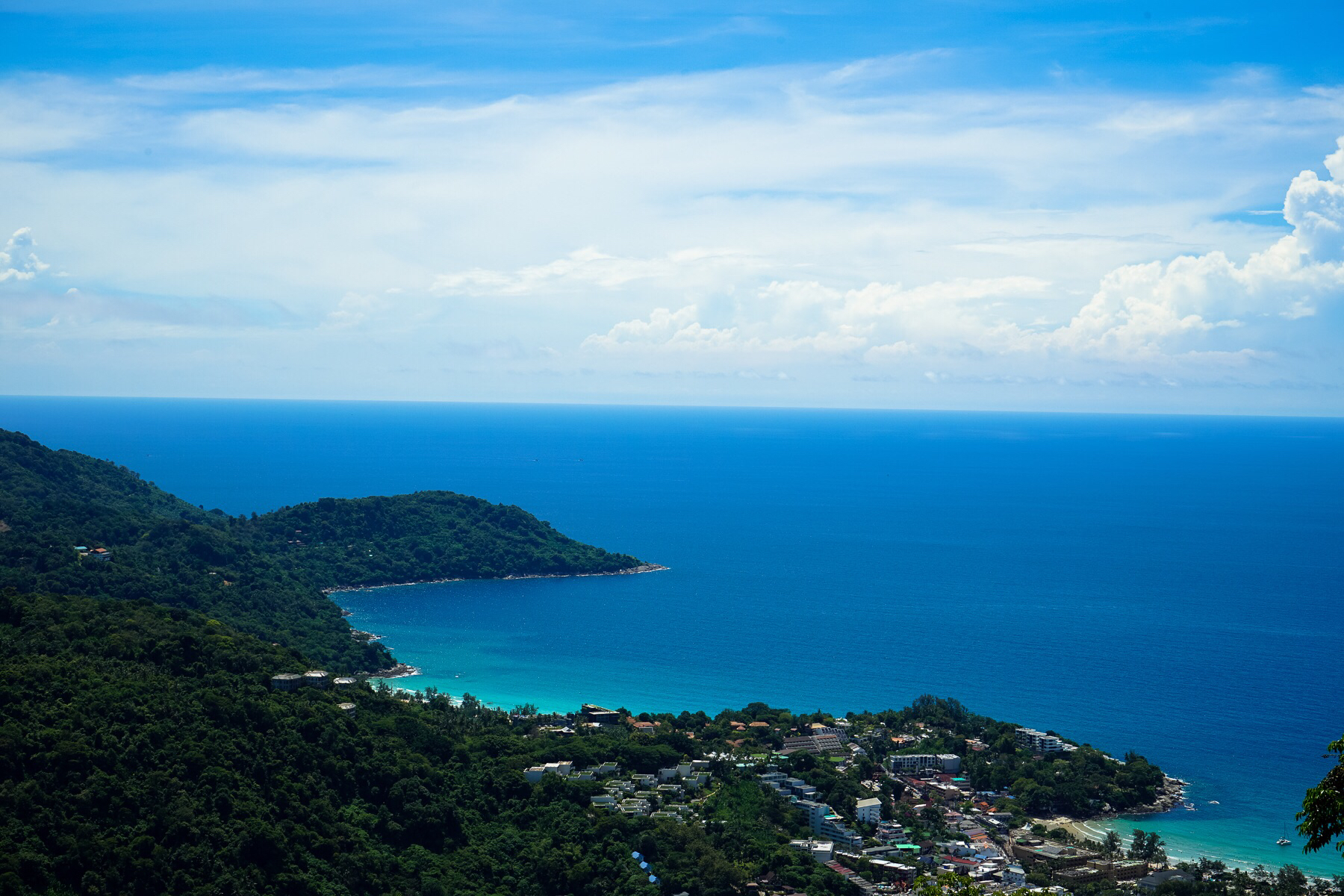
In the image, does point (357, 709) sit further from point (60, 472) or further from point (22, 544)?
point (60, 472)

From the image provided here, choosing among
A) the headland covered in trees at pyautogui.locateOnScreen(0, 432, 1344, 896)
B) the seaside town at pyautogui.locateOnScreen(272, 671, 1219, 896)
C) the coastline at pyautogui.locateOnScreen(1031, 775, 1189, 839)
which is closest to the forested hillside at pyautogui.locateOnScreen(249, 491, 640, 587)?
the headland covered in trees at pyautogui.locateOnScreen(0, 432, 1344, 896)

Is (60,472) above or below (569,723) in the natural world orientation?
above

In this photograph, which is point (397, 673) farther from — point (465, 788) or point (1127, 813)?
point (1127, 813)

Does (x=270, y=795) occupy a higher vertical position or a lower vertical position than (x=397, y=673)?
higher

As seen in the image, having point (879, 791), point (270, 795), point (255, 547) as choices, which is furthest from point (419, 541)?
point (270, 795)

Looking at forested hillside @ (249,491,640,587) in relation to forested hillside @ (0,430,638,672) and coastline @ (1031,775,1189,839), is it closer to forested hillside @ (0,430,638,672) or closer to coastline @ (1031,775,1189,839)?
forested hillside @ (0,430,638,672)

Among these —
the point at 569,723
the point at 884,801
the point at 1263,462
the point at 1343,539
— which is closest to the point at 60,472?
the point at 569,723

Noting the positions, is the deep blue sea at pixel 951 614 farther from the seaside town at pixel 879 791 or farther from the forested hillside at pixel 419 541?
the seaside town at pixel 879 791
